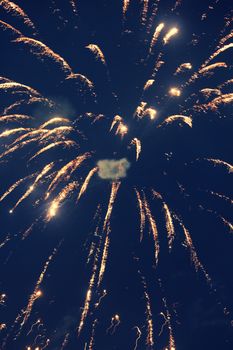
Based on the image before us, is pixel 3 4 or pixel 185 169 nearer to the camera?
pixel 3 4

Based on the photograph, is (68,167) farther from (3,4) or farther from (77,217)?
(3,4)

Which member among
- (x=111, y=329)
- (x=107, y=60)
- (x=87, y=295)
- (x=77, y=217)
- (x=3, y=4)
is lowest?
(x=111, y=329)

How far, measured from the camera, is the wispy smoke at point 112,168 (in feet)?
51.4

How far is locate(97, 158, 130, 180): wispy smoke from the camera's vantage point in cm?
1566

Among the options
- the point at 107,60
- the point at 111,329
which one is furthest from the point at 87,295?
the point at 107,60

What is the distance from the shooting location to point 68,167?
1531cm

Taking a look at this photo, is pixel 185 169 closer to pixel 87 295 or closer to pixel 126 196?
pixel 126 196

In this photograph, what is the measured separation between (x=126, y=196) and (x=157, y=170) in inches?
65.2

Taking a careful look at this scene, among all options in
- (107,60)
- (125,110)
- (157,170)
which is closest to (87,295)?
(157,170)

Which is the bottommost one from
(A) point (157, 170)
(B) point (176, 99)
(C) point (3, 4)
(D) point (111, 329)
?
(D) point (111, 329)

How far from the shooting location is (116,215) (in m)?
15.3

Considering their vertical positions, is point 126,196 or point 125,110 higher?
point 125,110

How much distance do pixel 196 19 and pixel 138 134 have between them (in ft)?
16.2

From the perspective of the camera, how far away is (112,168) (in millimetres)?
15844
